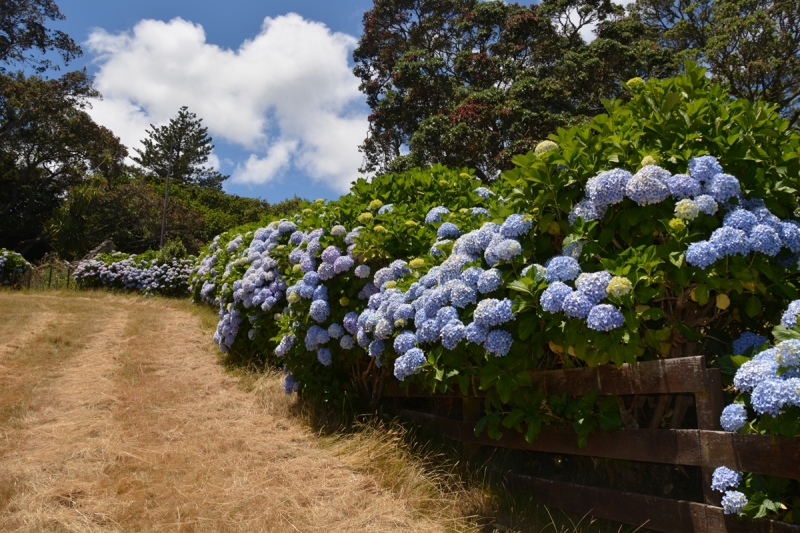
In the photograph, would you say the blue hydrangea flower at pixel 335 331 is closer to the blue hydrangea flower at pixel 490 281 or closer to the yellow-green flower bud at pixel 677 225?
the blue hydrangea flower at pixel 490 281

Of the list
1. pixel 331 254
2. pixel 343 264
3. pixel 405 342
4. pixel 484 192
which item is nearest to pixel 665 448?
pixel 405 342

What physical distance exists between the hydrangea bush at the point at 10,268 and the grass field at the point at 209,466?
1350cm

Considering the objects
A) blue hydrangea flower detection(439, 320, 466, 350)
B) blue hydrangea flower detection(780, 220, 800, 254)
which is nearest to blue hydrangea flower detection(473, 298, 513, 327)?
blue hydrangea flower detection(439, 320, 466, 350)

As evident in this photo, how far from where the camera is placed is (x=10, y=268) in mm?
18250

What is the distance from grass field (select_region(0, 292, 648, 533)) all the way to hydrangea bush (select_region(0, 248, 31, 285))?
1350cm

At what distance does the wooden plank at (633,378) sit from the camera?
255 centimetres

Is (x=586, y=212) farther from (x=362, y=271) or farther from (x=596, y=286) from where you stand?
(x=362, y=271)

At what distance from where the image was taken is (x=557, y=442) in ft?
10.2

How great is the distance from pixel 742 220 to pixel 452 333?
4.81 feet

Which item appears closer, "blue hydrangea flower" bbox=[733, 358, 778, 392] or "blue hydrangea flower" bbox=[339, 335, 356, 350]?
"blue hydrangea flower" bbox=[733, 358, 778, 392]

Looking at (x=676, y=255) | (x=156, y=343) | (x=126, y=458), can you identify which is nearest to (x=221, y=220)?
(x=156, y=343)

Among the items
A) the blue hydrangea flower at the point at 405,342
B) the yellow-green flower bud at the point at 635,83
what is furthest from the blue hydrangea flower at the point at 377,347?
the yellow-green flower bud at the point at 635,83

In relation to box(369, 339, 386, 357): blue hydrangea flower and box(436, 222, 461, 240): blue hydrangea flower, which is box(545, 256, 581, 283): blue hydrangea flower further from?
box(369, 339, 386, 357): blue hydrangea flower

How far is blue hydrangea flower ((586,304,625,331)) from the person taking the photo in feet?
8.23
